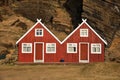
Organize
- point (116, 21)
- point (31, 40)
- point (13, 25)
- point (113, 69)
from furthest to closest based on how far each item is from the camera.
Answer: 1. point (13, 25)
2. point (116, 21)
3. point (31, 40)
4. point (113, 69)

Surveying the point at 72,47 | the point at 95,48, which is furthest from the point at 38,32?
the point at 95,48

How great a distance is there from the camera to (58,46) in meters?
51.4

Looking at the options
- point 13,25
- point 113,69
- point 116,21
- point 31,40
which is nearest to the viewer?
point 113,69

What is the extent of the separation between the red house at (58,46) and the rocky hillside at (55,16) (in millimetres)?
13083

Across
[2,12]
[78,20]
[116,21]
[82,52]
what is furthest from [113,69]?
[2,12]

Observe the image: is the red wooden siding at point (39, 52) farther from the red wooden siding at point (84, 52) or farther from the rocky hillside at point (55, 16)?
the rocky hillside at point (55, 16)

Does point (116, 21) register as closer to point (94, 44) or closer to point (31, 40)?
point (94, 44)

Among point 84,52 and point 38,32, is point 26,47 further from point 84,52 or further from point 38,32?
point 84,52

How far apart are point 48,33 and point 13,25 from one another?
23080 millimetres

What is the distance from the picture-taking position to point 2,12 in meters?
74.9

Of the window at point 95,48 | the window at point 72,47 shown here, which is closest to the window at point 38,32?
the window at point 72,47

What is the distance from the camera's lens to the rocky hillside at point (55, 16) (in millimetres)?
64312


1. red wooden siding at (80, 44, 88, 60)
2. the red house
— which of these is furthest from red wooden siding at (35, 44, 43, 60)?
red wooden siding at (80, 44, 88, 60)

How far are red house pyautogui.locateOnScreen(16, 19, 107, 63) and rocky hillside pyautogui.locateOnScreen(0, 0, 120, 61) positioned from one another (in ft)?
42.9
